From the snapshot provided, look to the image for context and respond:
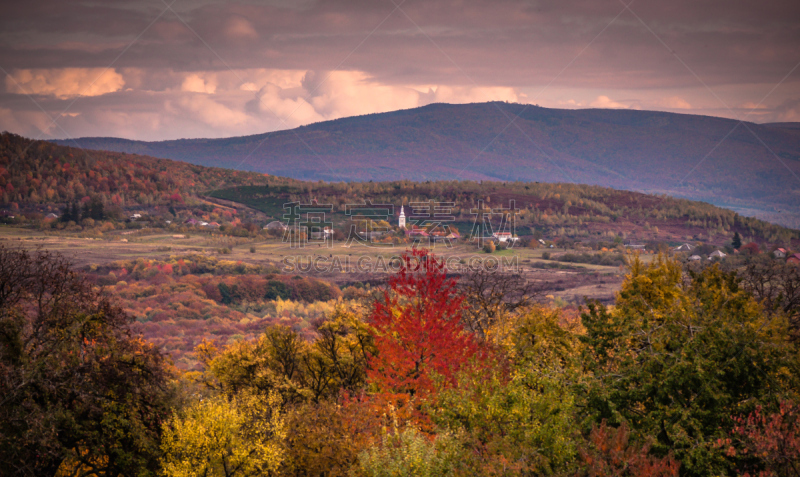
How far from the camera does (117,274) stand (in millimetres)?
103312

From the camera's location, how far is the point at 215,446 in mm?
16938

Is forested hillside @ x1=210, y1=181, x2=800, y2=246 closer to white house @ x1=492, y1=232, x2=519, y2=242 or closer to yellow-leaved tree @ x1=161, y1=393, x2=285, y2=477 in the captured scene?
white house @ x1=492, y1=232, x2=519, y2=242

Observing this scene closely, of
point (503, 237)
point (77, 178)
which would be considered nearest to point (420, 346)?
point (503, 237)

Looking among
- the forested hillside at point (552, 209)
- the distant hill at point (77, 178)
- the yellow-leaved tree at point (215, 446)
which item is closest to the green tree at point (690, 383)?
the yellow-leaved tree at point (215, 446)

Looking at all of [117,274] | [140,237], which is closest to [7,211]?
[140,237]

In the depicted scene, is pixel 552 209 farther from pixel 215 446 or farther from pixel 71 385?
pixel 71 385

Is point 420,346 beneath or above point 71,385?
beneath

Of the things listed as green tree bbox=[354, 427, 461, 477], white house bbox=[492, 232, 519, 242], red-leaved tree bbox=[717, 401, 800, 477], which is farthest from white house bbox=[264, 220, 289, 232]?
red-leaved tree bbox=[717, 401, 800, 477]

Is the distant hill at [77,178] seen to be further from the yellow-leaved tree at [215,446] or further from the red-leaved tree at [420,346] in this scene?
the yellow-leaved tree at [215,446]

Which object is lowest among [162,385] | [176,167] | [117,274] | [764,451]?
[117,274]

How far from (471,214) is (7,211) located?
11758 centimetres

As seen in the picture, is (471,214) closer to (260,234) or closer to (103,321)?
(260,234)

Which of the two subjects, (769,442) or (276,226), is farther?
(276,226)

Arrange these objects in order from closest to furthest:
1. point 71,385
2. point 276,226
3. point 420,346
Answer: point 71,385 < point 420,346 < point 276,226
